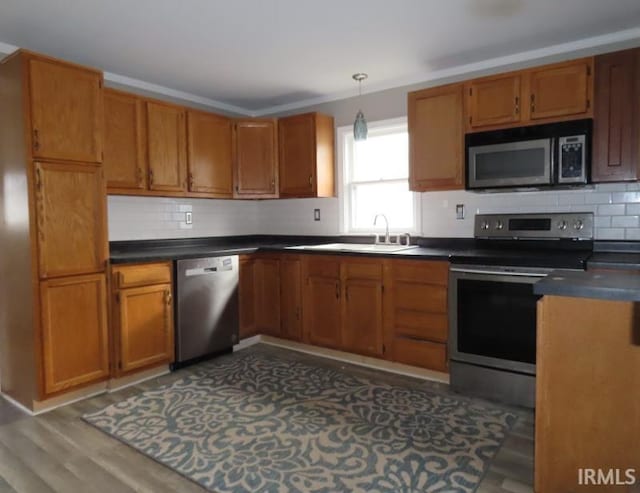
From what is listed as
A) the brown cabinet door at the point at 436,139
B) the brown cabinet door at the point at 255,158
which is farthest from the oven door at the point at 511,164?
the brown cabinet door at the point at 255,158

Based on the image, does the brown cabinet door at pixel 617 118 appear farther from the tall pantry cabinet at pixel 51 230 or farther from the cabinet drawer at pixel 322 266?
Answer: the tall pantry cabinet at pixel 51 230

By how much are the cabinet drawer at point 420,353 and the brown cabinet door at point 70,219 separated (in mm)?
2201

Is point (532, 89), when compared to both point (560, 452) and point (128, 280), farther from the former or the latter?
point (128, 280)

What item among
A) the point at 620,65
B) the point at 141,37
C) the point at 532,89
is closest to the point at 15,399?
the point at 141,37

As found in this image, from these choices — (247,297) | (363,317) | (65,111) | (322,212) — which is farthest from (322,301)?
(65,111)

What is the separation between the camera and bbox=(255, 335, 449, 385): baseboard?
127 inches

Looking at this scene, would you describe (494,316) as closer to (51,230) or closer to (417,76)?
(417,76)

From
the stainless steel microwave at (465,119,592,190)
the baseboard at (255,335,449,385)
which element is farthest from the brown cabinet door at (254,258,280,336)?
the stainless steel microwave at (465,119,592,190)

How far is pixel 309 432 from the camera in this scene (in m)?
2.43

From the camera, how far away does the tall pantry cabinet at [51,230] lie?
266 cm

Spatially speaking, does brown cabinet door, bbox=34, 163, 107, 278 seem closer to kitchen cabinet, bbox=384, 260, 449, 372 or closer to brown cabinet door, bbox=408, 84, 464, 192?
kitchen cabinet, bbox=384, 260, 449, 372

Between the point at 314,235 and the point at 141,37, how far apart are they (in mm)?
2376

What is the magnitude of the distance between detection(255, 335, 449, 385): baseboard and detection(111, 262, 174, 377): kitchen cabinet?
1041 mm

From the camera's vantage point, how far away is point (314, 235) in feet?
15.0
